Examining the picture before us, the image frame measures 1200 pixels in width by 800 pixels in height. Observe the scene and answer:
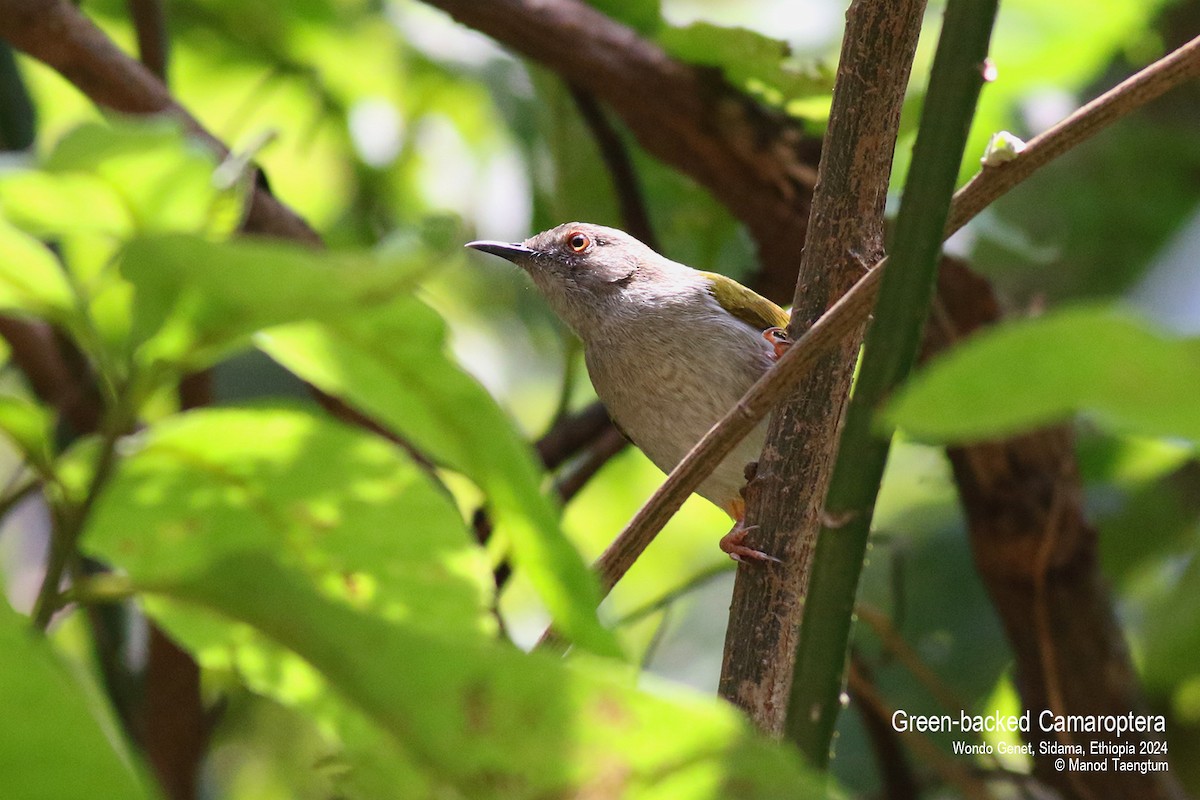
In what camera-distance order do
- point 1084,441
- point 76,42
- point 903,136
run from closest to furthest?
point 76,42 → point 903,136 → point 1084,441

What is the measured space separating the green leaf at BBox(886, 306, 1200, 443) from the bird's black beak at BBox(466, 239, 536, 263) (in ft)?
8.09

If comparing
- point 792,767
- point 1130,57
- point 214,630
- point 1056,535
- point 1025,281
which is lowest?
point 214,630

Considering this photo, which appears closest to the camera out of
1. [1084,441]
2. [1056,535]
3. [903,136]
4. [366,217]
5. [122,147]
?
[122,147]

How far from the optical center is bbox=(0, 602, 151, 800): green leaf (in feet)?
1.73

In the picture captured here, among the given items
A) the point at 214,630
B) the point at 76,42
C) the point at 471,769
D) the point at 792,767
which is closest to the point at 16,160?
the point at 214,630

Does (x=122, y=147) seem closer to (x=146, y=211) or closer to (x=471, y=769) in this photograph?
(x=146, y=211)

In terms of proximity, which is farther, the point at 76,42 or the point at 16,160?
the point at 76,42

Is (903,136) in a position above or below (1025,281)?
below

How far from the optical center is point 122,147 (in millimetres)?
613

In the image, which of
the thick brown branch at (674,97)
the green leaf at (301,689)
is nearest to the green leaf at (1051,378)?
the green leaf at (301,689)

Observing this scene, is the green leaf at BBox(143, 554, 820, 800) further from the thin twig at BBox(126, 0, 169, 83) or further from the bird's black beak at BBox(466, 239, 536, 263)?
the bird's black beak at BBox(466, 239, 536, 263)

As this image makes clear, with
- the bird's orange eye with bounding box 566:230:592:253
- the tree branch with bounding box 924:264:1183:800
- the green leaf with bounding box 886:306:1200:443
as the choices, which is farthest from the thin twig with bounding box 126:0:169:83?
the green leaf with bounding box 886:306:1200:443

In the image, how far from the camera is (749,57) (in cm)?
208

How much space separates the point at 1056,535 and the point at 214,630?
184 cm
